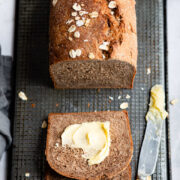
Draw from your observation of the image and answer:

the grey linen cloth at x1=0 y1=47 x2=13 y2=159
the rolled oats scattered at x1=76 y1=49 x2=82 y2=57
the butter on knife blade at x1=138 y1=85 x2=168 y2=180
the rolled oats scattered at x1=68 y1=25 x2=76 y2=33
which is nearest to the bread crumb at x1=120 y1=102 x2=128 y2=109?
the butter on knife blade at x1=138 y1=85 x2=168 y2=180

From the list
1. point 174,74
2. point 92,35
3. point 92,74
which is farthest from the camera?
point 174,74

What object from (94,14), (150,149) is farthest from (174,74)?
(94,14)

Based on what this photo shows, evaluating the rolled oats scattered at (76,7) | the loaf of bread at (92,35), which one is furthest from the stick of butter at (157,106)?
the rolled oats scattered at (76,7)

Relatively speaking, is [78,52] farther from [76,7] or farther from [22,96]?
[22,96]

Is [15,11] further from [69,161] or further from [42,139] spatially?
[69,161]

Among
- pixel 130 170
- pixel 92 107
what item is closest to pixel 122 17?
pixel 92 107
